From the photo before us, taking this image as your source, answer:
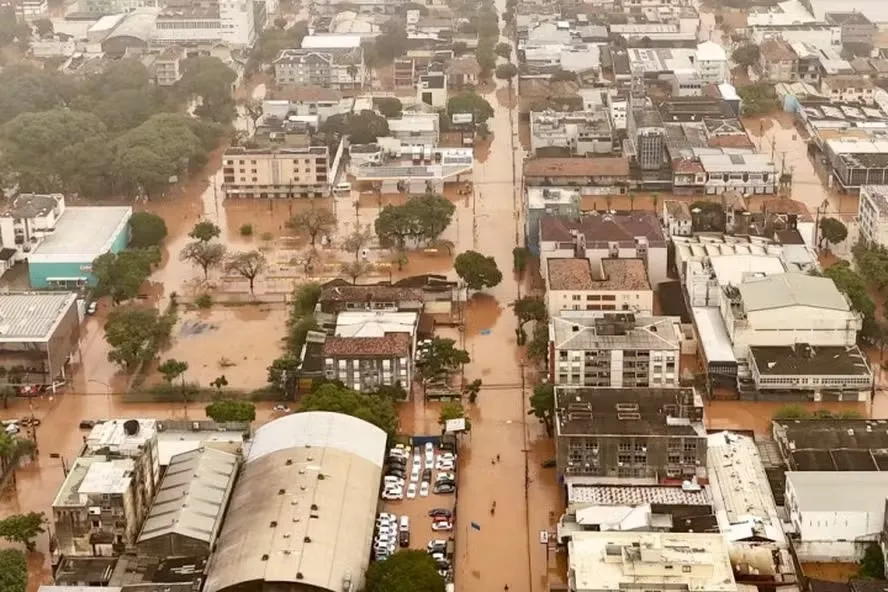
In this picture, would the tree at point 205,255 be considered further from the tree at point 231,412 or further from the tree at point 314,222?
the tree at point 231,412

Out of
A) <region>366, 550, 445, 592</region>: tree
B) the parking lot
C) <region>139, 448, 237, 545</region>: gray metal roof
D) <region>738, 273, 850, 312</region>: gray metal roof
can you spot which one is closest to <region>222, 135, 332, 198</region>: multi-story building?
<region>738, 273, 850, 312</region>: gray metal roof

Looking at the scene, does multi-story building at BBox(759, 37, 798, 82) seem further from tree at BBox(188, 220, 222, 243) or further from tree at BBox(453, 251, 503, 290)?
tree at BBox(188, 220, 222, 243)

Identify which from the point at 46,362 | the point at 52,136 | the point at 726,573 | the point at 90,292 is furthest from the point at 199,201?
the point at 726,573

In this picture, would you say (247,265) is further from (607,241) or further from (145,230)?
(607,241)

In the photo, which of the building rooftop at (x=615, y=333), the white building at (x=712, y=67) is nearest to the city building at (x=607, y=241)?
the building rooftop at (x=615, y=333)

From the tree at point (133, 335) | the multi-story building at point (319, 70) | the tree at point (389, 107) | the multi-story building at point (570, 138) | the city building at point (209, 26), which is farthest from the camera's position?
the city building at point (209, 26)
